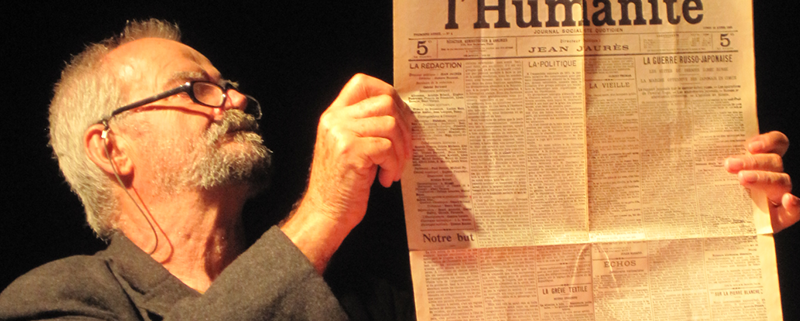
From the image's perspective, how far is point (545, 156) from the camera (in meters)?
0.75

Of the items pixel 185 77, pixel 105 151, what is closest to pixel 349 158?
pixel 185 77

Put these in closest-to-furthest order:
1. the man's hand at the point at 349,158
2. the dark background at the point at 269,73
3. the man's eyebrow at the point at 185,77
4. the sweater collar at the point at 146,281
→ the man's hand at the point at 349,158 → the sweater collar at the point at 146,281 → the man's eyebrow at the point at 185,77 → the dark background at the point at 269,73

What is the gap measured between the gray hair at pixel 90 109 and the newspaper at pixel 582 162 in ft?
2.09

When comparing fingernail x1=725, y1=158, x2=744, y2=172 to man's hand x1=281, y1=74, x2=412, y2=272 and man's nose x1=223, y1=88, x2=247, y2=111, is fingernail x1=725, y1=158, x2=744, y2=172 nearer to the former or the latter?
man's hand x1=281, y1=74, x2=412, y2=272

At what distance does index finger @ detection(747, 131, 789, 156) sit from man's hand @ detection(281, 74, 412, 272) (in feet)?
1.84

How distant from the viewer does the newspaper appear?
0.75m

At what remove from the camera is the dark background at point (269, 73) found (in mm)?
1070

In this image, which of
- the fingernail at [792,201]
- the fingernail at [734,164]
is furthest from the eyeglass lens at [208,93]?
the fingernail at [792,201]

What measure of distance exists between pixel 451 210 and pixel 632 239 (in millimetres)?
294

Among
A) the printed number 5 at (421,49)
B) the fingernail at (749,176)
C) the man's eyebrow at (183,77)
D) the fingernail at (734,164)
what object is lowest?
the fingernail at (749,176)

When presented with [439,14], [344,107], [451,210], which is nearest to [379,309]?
[451,210]

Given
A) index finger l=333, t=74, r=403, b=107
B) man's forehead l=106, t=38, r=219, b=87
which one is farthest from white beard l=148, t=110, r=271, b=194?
index finger l=333, t=74, r=403, b=107

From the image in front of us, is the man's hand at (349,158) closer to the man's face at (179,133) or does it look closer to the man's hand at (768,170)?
the man's face at (179,133)

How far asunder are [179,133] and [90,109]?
0.71 feet
